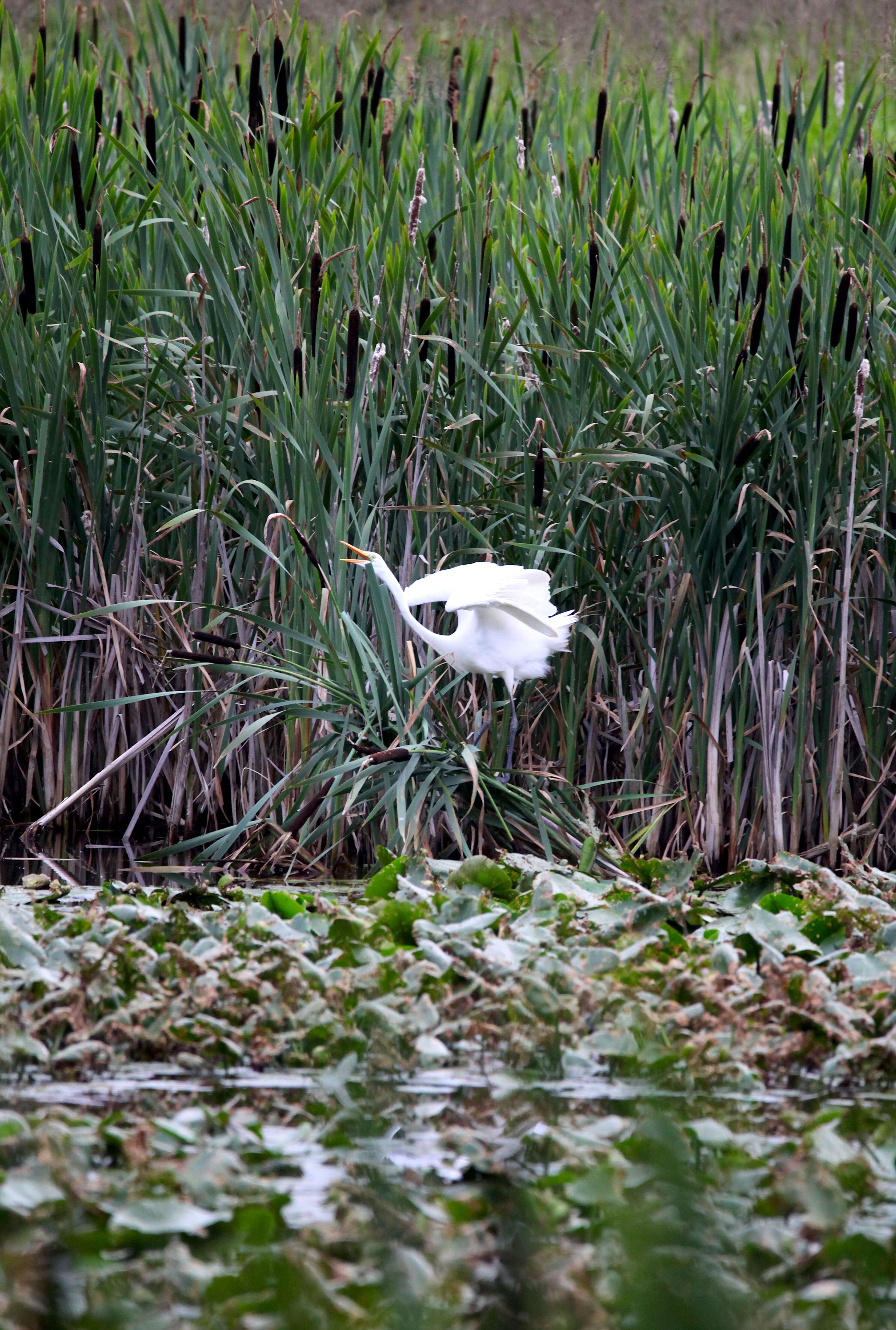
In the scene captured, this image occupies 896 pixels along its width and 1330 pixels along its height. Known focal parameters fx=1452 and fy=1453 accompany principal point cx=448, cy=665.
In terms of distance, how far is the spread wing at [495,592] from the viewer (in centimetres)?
378

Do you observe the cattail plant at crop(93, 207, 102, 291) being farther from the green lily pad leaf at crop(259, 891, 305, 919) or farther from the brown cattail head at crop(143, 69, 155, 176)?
the green lily pad leaf at crop(259, 891, 305, 919)

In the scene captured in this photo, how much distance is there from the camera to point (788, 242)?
4473 mm

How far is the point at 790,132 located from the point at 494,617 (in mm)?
2402

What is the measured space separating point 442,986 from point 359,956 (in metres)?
0.19

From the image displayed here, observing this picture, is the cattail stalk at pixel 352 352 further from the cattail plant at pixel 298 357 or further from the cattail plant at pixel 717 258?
the cattail plant at pixel 717 258

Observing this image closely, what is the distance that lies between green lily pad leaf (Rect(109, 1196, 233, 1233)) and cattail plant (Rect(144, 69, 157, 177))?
391 centimetres

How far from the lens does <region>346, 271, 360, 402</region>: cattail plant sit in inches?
153

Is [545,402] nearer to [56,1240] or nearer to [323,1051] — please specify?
[323,1051]

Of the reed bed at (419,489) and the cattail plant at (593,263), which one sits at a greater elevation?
the cattail plant at (593,263)

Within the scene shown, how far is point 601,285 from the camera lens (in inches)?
167

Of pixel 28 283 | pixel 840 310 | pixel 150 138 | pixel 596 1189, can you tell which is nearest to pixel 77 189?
pixel 28 283

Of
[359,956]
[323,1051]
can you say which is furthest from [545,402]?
[323,1051]

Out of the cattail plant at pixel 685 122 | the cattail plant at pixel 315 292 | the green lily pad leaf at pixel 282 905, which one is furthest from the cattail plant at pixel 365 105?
the green lily pad leaf at pixel 282 905

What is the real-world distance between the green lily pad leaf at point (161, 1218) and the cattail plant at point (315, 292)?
9.25ft
